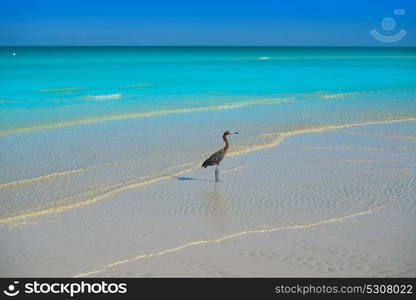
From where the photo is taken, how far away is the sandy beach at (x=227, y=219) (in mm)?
8258

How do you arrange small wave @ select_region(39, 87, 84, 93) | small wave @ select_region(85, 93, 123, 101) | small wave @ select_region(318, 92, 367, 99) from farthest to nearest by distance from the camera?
small wave @ select_region(39, 87, 84, 93), small wave @ select_region(318, 92, 367, 99), small wave @ select_region(85, 93, 123, 101)

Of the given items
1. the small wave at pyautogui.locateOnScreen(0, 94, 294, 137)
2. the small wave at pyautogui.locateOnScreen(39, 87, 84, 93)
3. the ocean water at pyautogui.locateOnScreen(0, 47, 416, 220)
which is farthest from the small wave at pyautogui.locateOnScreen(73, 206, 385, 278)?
the small wave at pyautogui.locateOnScreen(39, 87, 84, 93)

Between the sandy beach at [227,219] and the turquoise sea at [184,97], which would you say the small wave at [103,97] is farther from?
the sandy beach at [227,219]

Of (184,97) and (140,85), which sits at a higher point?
(140,85)

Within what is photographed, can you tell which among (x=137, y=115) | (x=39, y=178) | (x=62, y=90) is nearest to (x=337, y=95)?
(x=137, y=115)

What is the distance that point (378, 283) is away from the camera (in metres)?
7.61

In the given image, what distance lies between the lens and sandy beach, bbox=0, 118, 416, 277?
27.1ft

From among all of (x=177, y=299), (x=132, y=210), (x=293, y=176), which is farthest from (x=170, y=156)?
(x=177, y=299)

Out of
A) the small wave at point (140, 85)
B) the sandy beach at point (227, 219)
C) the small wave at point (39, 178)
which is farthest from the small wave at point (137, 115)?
the small wave at point (140, 85)

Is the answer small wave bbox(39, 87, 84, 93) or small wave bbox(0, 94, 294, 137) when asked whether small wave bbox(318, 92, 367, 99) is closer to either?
small wave bbox(0, 94, 294, 137)

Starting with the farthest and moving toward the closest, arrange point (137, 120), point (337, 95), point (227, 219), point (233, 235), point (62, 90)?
point (62, 90) < point (337, 95) < point (137, 120) < point (227, 219) < point (233, 235)

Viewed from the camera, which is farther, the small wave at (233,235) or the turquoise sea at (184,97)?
the turquoise sea at (184,97)

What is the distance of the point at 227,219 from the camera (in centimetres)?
1029

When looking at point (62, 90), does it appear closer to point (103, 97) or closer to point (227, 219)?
point (103, 97)
